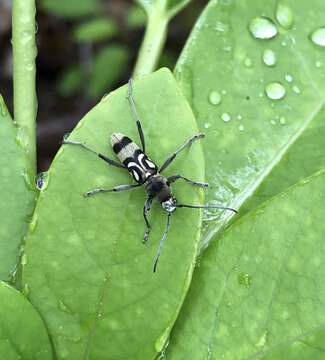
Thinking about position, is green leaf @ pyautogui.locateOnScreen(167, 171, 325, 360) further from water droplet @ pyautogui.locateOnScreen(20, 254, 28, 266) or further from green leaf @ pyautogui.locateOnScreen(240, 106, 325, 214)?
water droplet @ pyautogui.locateOnScreen(20, 254, 28, 266)

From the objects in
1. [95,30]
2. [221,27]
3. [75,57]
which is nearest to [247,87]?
[221,27]

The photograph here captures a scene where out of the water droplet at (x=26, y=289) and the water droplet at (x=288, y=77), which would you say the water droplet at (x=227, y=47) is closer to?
the water droplet at (x=288, y=77)

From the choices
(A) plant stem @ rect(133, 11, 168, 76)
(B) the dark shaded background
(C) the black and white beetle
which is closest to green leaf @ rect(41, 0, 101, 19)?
(B) the dark shaded background

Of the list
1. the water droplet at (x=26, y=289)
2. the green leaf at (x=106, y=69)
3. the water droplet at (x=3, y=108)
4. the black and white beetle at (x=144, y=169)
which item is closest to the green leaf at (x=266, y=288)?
the black and white beetle at (x=144, y=169)

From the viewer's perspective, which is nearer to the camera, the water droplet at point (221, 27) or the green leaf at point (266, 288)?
the green leaf at point (266, 288)

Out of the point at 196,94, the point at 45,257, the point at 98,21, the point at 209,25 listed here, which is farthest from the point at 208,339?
the point at 98,21

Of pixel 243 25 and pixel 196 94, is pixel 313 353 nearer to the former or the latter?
pixel 196 94

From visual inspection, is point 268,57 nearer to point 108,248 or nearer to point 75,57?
point 108,248
